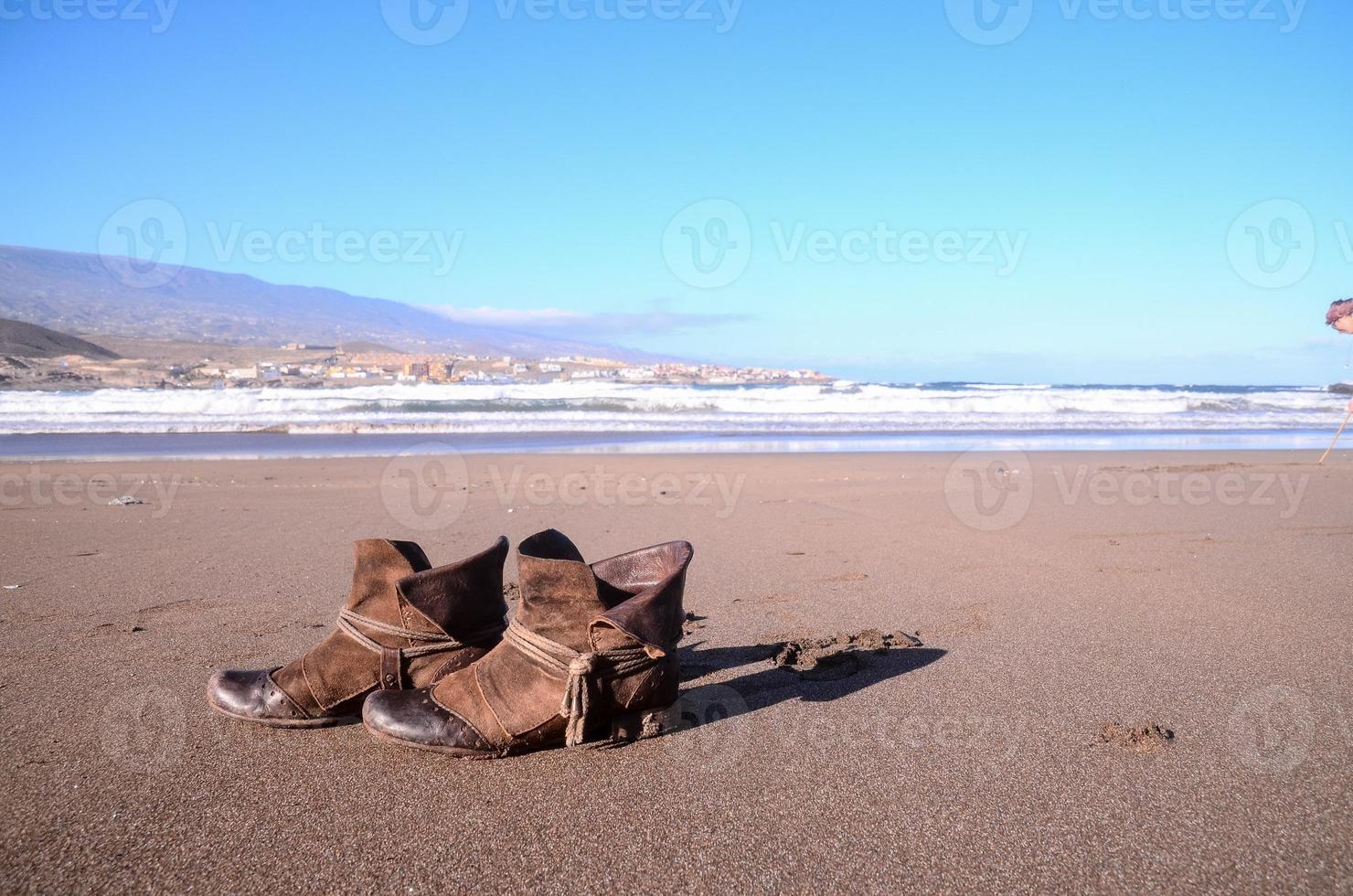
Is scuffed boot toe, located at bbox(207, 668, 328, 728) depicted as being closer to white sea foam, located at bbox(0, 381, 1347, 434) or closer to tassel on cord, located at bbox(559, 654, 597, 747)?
tassel on cord, located at bbox(559, 654, 597, 747)

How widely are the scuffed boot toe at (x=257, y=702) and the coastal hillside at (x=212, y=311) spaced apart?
2190 inches

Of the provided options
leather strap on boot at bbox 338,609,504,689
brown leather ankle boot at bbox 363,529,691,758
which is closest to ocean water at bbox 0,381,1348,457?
leather strap on boot at bbox 338,609,504,689

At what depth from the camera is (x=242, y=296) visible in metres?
120

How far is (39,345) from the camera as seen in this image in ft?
110

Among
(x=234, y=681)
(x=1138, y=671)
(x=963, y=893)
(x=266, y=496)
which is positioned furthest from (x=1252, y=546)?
(x=266, y=496)

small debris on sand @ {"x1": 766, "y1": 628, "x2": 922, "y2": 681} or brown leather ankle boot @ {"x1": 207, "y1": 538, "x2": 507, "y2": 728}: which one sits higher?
brown leather ankle boot @ {"x1": 207, "y1": 538, "x2": 507, "y2": 728}

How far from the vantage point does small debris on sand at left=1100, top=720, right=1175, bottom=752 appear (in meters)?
2.08

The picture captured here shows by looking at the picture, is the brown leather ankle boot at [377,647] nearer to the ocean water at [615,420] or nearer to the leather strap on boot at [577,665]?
the leather strap on boot at [577,665]

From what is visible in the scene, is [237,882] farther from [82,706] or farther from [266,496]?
[266,496]

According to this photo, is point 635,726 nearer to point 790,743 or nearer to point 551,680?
point 551,680

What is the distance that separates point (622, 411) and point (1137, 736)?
21012 millimetres

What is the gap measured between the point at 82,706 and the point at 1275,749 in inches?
130

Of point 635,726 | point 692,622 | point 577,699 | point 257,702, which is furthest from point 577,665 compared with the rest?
point 692,622

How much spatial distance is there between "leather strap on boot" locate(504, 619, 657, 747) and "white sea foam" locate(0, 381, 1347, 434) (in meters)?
15.4
